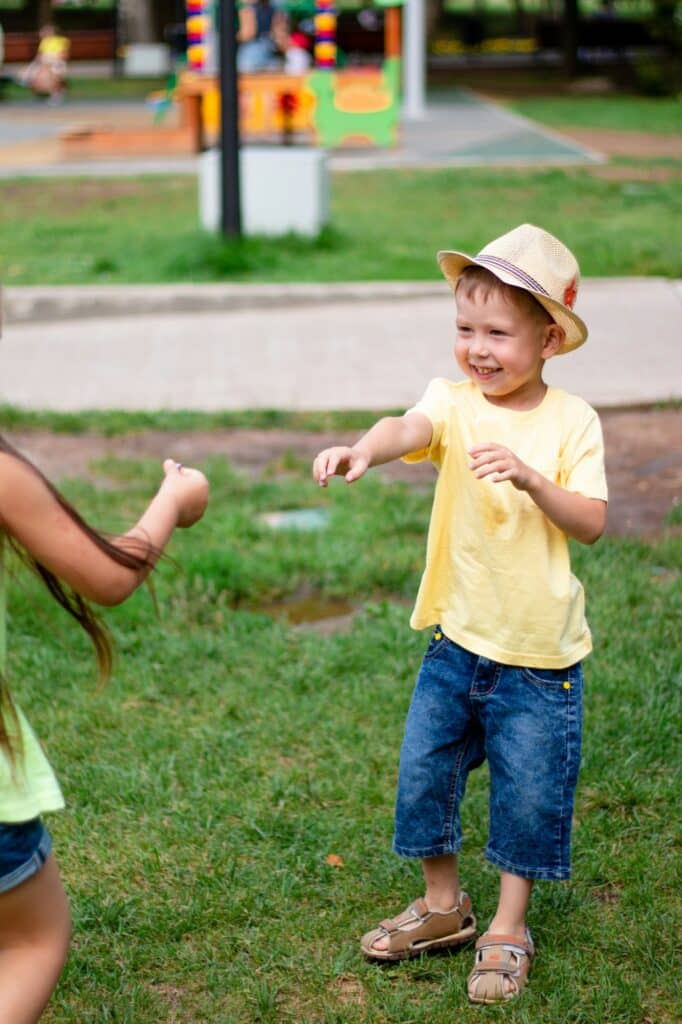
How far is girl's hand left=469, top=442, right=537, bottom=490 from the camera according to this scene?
2.34 meters

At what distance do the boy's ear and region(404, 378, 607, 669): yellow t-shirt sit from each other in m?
0.08

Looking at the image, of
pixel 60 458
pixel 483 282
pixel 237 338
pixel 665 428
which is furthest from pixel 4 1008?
pixel 237 338

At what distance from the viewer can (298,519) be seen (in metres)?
5.18

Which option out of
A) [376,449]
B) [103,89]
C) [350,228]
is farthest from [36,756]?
[103,89]

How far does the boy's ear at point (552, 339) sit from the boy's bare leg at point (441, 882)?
3.17 feet

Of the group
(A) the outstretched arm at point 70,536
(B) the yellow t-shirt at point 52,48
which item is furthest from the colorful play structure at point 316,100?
(A) the outstretched arm at point 70,536

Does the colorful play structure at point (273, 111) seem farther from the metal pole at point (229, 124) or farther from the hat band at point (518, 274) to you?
the hat band at point (518, 274)

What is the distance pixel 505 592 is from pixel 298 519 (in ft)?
8.48

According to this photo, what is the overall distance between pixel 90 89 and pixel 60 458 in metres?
25.6

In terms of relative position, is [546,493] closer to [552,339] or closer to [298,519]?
[552,339]

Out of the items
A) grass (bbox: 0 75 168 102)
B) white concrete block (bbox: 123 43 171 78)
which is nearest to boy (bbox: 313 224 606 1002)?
grass (bbox: 0 75 168 102)

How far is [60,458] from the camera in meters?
5.95

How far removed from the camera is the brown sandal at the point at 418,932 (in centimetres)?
275

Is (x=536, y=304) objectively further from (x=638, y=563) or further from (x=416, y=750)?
(x=638, y=563)
